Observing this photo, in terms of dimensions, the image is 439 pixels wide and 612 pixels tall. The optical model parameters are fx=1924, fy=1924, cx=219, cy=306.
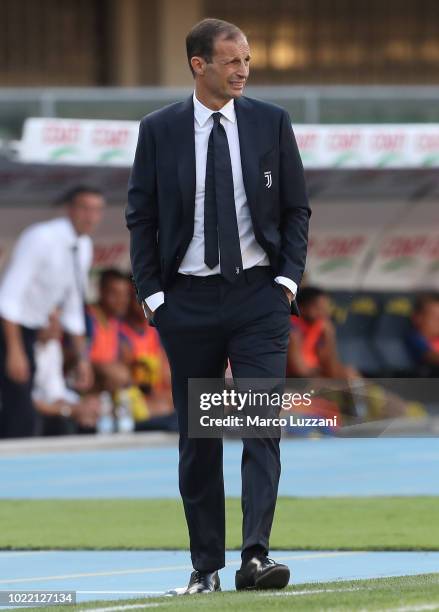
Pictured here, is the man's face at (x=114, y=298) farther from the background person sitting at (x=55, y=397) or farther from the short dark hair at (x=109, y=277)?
the background person sitting at (x=55, y=397)

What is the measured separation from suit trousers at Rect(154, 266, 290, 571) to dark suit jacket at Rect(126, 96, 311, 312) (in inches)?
4.5

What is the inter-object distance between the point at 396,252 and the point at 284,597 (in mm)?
15551

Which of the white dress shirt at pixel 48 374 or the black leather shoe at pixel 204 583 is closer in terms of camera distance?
the black leather shoe at pixel 204 583

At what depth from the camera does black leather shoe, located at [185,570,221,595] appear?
765cm

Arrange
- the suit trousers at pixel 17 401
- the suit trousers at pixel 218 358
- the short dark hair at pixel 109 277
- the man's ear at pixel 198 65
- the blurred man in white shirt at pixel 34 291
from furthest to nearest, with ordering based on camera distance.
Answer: the short dark hair at pixel 109 277, the suit trousers at pixel 17 401, the blurred man in white shirt at pixel 34 291, the man's ear at pixel 198 65, the suit trousers at pixel 218 358

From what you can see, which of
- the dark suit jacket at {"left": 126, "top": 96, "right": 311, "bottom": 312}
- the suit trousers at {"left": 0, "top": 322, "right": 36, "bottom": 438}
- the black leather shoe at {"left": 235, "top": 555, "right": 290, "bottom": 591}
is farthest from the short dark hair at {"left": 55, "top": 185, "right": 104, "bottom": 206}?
the black leather shoe at {"left": 235, "top": 555, "right": 290, "bottom": 591}

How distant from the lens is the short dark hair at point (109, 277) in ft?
63.1

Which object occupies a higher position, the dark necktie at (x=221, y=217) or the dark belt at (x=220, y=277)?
the dark necktie at (x=221, y=217)

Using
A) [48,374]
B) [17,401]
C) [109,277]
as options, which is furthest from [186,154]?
[109,277]

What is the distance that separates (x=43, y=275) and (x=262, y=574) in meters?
10.5

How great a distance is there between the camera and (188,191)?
7.54 m

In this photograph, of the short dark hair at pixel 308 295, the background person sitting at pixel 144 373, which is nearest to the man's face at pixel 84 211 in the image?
the background person sitting at pixel 144 373

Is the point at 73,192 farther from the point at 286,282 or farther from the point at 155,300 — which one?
the point at 286,282

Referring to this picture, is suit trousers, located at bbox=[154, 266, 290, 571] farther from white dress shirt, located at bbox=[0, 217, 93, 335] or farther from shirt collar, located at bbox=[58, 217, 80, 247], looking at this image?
shirt collar, located at bbox=[58, 217, 80, 247]
